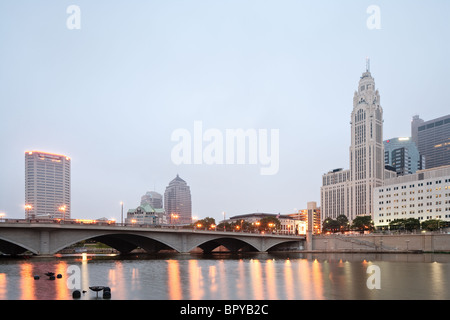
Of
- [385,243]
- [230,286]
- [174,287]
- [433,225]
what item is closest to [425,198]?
[433,225]

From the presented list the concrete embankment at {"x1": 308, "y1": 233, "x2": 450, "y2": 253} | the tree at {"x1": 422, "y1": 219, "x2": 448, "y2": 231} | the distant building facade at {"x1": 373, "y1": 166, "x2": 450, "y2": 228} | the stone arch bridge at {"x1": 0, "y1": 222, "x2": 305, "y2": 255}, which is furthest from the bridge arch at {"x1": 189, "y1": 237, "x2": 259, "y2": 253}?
the distant building facade at {"x1": 373, "y1": 166, "x2": 450, "y2": 228}

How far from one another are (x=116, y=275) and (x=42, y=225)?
31.1 m

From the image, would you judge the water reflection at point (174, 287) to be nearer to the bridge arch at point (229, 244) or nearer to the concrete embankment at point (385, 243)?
the bridge arch at point (229, 244)

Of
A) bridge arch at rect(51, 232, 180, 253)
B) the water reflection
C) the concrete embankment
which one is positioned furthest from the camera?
the concrete embankment

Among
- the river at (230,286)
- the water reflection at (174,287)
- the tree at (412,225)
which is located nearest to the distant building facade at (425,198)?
the tree at (412,225)

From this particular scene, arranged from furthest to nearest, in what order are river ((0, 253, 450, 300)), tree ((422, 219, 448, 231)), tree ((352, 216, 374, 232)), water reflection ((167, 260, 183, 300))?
tree ((352, 216, 374, 232)), tree ((422, 219, 448, 231)), water reflection ((167, 260, 183, 300)), river ((0, 253, 450, 300))

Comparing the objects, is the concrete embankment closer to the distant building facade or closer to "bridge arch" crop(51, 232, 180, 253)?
the distant building facade

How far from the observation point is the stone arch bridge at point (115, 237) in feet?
263

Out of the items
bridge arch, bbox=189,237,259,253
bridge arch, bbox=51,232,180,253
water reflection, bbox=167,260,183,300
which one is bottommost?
bridge arch, bbox=189,237,259,253

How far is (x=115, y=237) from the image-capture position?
109438mm

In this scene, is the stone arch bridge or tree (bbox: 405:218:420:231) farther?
tree (bbox: 405:218:420:231)

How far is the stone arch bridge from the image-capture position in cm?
8025
